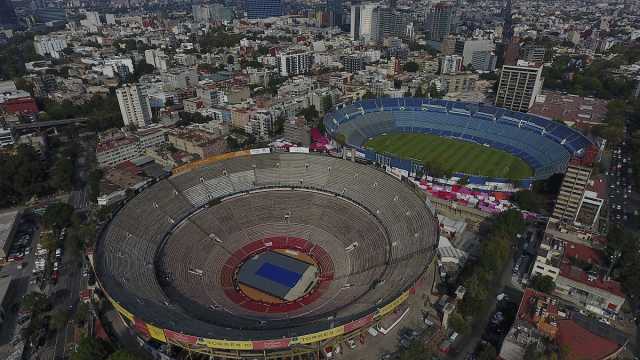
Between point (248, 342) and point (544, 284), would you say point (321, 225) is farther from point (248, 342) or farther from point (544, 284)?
point (544, 284)

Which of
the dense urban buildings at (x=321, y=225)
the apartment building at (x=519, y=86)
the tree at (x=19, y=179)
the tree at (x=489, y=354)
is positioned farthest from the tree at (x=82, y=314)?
the apartment building at (x=519, y=86)

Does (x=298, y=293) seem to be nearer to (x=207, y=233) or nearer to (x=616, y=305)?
(x=207, y=233)

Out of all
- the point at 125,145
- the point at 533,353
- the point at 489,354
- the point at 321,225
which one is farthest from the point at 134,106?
the point at 533,353

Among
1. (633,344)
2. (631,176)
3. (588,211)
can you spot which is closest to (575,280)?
(633,344)

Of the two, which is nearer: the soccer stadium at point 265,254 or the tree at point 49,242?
the soccer stadium at point 265,254

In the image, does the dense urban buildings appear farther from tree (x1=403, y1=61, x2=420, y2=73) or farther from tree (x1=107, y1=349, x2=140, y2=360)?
tree (x1=403, y1=61, x2=420, y2=73)

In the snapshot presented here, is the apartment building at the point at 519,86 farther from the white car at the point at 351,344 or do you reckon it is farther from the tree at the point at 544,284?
the white car at the point at 351,344
